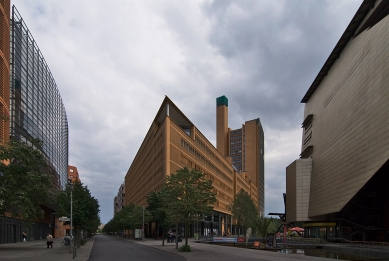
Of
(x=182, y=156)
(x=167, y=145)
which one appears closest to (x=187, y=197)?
(x=167, y=145)

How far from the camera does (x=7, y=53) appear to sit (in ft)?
152

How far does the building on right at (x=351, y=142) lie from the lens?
47.1m

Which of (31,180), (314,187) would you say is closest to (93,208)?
(31,180)

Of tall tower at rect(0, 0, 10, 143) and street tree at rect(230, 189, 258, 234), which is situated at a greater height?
tall tower at rect(0, 0, 10, 143)

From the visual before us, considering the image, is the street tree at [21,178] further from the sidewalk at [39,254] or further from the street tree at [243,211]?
the street tree at [243,211]

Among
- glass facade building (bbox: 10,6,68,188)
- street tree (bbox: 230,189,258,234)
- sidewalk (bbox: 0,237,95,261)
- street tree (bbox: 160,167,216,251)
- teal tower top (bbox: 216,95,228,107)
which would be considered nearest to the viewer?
sidewalk (bbox: 0,237,95,261)

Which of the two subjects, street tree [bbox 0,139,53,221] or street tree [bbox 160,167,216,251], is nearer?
street tree [bbox 0,139,53,221]

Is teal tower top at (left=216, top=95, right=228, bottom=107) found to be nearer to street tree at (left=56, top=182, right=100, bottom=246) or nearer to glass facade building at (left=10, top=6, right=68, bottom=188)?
glass facade building at (left=10, top=6, right=68, bottom=188)

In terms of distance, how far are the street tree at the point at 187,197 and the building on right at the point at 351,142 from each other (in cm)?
2123

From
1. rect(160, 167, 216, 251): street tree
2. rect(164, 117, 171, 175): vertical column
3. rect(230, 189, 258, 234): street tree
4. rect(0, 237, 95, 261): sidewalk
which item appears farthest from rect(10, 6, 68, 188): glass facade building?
rect(230, 189, 258, 234): street tree

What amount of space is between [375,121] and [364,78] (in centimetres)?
747

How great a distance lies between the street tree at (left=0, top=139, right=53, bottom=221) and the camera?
26.2 m

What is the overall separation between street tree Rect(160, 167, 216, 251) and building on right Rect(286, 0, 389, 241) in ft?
69.6

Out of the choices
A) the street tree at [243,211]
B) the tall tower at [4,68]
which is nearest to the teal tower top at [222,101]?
the street tree at [243,211]
